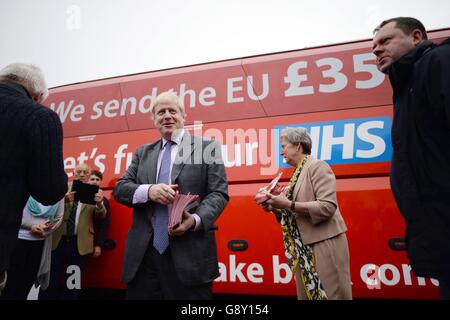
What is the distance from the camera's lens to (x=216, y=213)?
1448 mm

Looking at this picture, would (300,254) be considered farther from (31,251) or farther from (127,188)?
(31,251)

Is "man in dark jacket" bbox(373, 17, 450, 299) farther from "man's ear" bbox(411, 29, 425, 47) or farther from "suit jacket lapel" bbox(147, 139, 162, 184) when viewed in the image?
"suit jacket lapel" bbox(147, 139, 162, 184)

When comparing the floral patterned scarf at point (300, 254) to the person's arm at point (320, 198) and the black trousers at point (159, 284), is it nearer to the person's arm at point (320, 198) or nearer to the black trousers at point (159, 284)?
the person's arm at point (320, 198)

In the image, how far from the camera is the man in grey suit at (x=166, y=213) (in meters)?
1.36

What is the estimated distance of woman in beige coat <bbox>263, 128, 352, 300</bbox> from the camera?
5.26ft

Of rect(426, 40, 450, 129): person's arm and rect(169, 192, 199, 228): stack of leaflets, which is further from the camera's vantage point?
rect(169, 192, 199, 228): stack of leaflets

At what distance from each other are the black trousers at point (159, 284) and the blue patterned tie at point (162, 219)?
1.4 inches

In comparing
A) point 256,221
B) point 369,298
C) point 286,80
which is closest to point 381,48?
point 286,80

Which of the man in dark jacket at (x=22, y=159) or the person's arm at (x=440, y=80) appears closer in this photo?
the person's arm at (x=440, y=80)

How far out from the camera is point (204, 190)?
1.58 m

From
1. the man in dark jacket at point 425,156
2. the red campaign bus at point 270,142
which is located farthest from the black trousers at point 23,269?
the man in dark jacket at point 425,156

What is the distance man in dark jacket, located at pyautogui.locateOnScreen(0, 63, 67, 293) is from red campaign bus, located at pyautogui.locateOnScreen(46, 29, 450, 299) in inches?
54.0

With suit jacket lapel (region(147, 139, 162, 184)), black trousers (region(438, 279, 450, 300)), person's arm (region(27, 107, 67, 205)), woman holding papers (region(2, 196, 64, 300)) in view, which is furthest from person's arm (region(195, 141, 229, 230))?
woman holding papers (region(2, 196, 64, 300))

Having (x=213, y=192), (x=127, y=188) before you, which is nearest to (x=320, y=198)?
(x=213, y=192)
